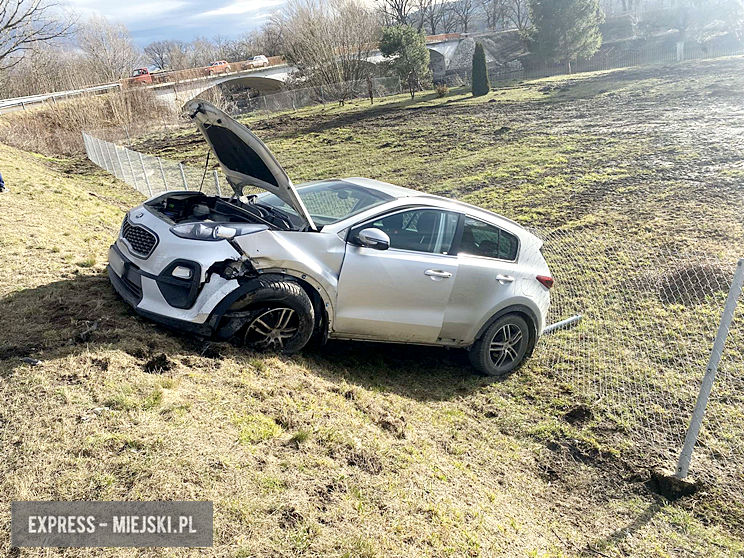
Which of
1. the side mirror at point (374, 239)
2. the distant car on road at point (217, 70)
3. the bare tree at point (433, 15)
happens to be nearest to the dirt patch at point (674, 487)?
the side mirror at point (374, 239)

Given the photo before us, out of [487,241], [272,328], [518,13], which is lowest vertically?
[272,328]

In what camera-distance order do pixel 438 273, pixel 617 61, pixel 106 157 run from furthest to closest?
pixel 617 61, pixel 106 157, pixel 438 273

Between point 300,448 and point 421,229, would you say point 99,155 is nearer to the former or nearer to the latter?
point 421,229

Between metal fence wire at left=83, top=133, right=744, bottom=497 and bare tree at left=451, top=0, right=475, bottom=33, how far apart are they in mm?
92511

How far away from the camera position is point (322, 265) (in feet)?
14.1

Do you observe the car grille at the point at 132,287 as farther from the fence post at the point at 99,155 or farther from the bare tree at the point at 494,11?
the bare tree at the point at 494,11

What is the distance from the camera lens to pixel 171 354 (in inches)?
156

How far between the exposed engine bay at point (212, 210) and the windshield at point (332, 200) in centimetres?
14

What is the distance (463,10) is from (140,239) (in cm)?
10017

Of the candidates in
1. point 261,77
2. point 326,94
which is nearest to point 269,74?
point 261,77

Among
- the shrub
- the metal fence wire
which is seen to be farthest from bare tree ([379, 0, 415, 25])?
the metal fence wire

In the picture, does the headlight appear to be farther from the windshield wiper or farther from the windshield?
the windshield

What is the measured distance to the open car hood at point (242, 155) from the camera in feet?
13.9

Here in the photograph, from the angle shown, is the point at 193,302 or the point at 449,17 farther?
the point at 449,17
